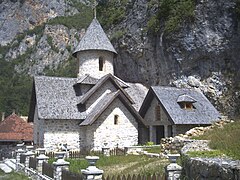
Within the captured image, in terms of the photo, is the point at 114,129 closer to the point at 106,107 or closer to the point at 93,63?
the point at 106,107

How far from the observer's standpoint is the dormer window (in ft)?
81.6

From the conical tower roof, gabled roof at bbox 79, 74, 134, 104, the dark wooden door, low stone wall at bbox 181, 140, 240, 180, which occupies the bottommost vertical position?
low stone wall at bbox 181, 140, 240, 180

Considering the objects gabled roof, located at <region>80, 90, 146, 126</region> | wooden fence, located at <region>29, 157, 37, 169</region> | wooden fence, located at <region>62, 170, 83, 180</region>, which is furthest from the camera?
gabled roof, located at <region>80, 90, 146, 126</region>

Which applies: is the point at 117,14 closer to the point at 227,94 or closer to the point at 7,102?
the point at 227,94

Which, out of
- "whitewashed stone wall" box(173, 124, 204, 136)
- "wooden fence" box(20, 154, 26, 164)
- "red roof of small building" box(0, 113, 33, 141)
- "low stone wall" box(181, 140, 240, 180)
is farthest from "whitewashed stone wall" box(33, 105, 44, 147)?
"low stone wall" box(181, 140, 240, 180)

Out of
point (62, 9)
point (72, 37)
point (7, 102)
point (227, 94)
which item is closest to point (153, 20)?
point (227, 94)

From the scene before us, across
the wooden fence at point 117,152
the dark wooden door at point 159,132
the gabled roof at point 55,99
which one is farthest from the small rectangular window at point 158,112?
the gabled roof at point 55,99

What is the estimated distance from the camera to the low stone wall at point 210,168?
6.33 m

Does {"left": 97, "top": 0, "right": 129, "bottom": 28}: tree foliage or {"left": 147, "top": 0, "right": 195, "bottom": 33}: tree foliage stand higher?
{"left": 97, "top": 0, "right": 129, "bottom": 28}: tree foliage

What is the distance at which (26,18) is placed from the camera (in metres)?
98.2

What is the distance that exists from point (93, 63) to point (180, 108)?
8860 mm

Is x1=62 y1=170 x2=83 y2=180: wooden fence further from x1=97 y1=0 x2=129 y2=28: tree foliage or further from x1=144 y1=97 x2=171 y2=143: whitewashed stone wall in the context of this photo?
x1=97 y1=0 x2=129 y2=28: tree foliage

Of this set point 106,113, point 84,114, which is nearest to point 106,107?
point 106,113

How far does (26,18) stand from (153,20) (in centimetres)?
7318
